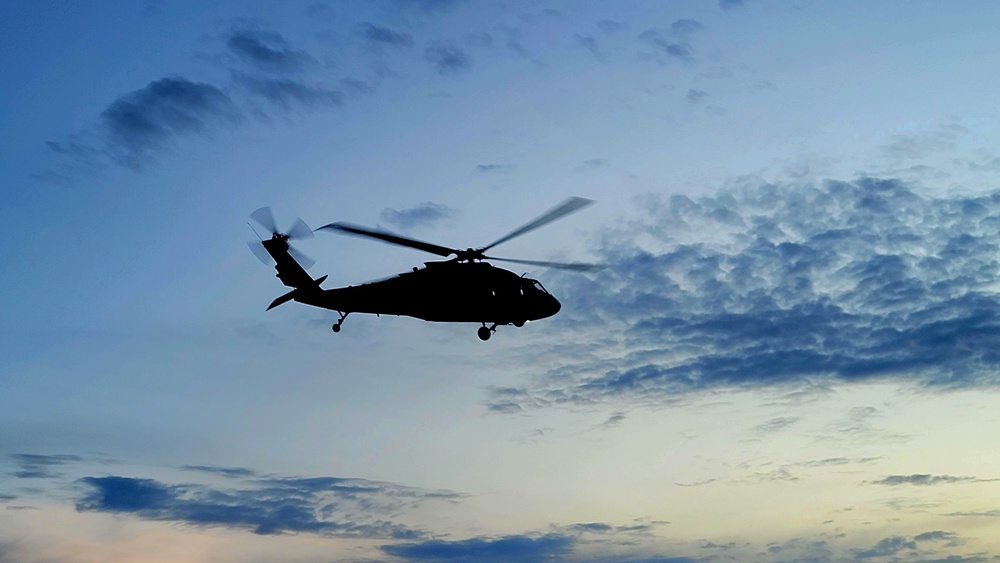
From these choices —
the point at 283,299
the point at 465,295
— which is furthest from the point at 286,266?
the point at 465,295

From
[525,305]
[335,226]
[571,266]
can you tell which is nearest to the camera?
[335,226]

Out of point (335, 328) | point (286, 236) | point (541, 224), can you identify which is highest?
point (286, 236)

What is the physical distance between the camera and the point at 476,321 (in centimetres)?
4619

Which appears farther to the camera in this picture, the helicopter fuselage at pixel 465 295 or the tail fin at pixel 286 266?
the tail fin at pixel 286 266

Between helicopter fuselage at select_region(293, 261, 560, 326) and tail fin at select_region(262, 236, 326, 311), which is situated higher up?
tail fin at select_region(262, 236, 326, 311)

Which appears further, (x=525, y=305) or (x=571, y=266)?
(x=525, y=305)

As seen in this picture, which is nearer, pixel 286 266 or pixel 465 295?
pixel 465 295

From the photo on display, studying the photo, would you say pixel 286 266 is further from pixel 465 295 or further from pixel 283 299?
pixel 465 295

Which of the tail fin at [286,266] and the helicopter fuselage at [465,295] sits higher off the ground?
the tail fin at [286,266]

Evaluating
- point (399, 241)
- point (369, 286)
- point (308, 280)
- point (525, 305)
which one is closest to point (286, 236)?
point (308, 280)

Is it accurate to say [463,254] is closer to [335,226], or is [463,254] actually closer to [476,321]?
[476,321]

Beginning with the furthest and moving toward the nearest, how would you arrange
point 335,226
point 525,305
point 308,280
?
point 308,280 < point 525,305 < point 335,226

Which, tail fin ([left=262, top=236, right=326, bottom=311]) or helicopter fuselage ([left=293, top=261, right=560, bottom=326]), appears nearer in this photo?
helicopter fuselage ([left=293, top=261, right=560, bottom=326])

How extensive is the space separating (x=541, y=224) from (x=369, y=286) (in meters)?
11.4
